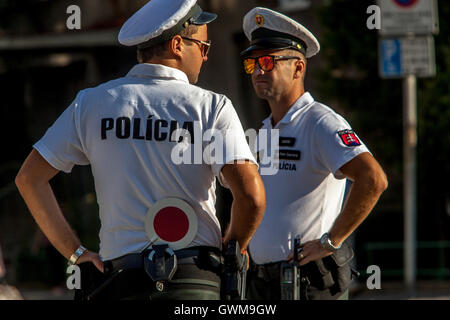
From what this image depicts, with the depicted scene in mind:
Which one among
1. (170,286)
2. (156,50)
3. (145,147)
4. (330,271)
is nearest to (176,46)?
(156,50)

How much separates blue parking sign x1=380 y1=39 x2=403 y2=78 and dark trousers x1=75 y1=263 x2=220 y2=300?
6.93 m

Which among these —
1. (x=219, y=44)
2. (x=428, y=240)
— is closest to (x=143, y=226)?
(x=428, y=240)

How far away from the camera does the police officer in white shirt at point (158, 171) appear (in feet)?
10.1

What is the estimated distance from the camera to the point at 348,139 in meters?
3.89

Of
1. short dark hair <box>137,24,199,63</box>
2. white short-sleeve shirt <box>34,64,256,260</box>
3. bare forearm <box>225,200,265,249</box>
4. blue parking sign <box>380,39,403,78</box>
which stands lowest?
bare forearm <box>225,200,265,249</box>

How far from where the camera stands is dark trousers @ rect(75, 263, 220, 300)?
3066 millimetres

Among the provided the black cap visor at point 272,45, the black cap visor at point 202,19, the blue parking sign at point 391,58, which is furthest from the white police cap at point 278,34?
the blue parking sign at point 391,58

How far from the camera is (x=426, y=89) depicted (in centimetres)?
1112

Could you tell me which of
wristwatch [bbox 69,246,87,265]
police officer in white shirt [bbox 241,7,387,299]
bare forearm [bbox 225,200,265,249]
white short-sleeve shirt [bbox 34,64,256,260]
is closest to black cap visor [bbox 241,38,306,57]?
police officer in white shirt [bbox 241,7,387,299]

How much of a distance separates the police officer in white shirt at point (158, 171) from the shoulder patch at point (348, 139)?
0.88 metres

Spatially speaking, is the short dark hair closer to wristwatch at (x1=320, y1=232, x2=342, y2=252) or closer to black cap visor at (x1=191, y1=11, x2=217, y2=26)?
black cap visor at (x1=191, y1=11, x2=217, y2=26)

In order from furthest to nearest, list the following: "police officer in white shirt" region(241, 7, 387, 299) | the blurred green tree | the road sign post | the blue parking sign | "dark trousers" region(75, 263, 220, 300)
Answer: the blurred green tree < the blue parking sign < the road sign post < "police officer in white shirt" region(241, 7, 387, 299) < "dark trousers" region(75, 263, 220, 300)

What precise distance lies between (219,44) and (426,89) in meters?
5.82
